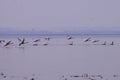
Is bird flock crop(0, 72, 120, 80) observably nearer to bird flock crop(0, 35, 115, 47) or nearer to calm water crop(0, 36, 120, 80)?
calm water crop(0, 36, 120, 80)

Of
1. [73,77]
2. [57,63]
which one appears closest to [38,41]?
[57,63]

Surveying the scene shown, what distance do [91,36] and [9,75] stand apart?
460 cm

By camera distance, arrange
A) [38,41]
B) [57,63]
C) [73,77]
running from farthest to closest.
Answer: [38,41], [57,63], [73,77]

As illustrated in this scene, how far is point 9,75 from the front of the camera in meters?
5.36

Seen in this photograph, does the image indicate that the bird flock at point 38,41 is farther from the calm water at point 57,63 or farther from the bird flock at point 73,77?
the bird flock at point 73,77

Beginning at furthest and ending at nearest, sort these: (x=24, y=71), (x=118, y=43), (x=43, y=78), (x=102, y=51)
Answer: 1. (x=118, y=43)
2. (x=102, y=51)
3. (x=24, y=71)
4. (x=43, y=78)

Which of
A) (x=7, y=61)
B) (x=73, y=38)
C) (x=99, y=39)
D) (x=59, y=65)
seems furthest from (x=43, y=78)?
(x=73, y=38)

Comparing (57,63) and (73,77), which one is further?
(57,63)

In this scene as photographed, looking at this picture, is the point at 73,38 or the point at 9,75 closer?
the point at 9,75

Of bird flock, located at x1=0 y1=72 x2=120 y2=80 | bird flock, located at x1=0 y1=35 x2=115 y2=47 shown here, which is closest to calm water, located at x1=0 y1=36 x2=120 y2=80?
bird flock, located at x1=0 y1=72 x2=120 y2=80

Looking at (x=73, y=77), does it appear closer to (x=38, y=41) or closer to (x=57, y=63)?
(x=57, y=63)

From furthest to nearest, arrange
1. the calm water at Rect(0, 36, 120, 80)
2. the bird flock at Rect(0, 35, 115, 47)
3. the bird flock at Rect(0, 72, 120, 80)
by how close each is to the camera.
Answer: the bird flock at Rect(0, 35, 115, 47) < the calm water at Rect(0, 36, 120, 80) < the bird flock at Rect(0, 72, 120, 80)

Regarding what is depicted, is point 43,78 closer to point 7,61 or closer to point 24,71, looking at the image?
point 24,71

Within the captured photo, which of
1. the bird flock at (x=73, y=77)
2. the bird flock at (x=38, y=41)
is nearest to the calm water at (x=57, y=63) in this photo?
the bird flock at (x=73, y=77)
